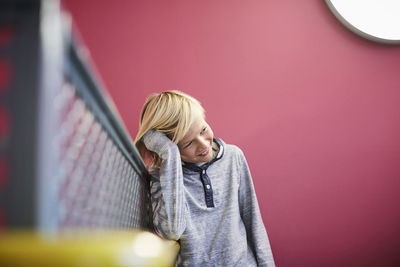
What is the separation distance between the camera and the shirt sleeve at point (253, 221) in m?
1.33

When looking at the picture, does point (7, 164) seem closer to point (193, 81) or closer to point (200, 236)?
point (200, 236)

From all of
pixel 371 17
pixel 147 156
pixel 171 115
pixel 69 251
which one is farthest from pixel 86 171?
pixel 371 17

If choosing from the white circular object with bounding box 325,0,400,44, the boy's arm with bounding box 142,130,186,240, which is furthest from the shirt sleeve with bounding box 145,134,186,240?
the white circular object with bounding box 325,0,400,44

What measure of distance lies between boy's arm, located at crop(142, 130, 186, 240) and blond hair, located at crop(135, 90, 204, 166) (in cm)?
5

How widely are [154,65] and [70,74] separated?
1.21 m

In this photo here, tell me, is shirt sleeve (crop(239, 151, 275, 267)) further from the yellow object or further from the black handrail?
the yellow object

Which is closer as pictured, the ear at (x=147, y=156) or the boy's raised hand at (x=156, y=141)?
the boy's raised hand at (x=156, y=141)

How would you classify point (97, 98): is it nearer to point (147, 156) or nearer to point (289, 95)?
point (147, 156)

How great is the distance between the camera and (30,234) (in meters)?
0.34

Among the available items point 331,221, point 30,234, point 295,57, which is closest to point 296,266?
point 331,221

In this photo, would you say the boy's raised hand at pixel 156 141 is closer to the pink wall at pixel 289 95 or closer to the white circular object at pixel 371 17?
the pink wall at pixel 289 95

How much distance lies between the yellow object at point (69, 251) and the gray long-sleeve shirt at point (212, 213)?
83cm

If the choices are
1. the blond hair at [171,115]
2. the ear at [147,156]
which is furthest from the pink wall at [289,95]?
the blond hair at [171,115]

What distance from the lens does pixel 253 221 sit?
1.37 meters
